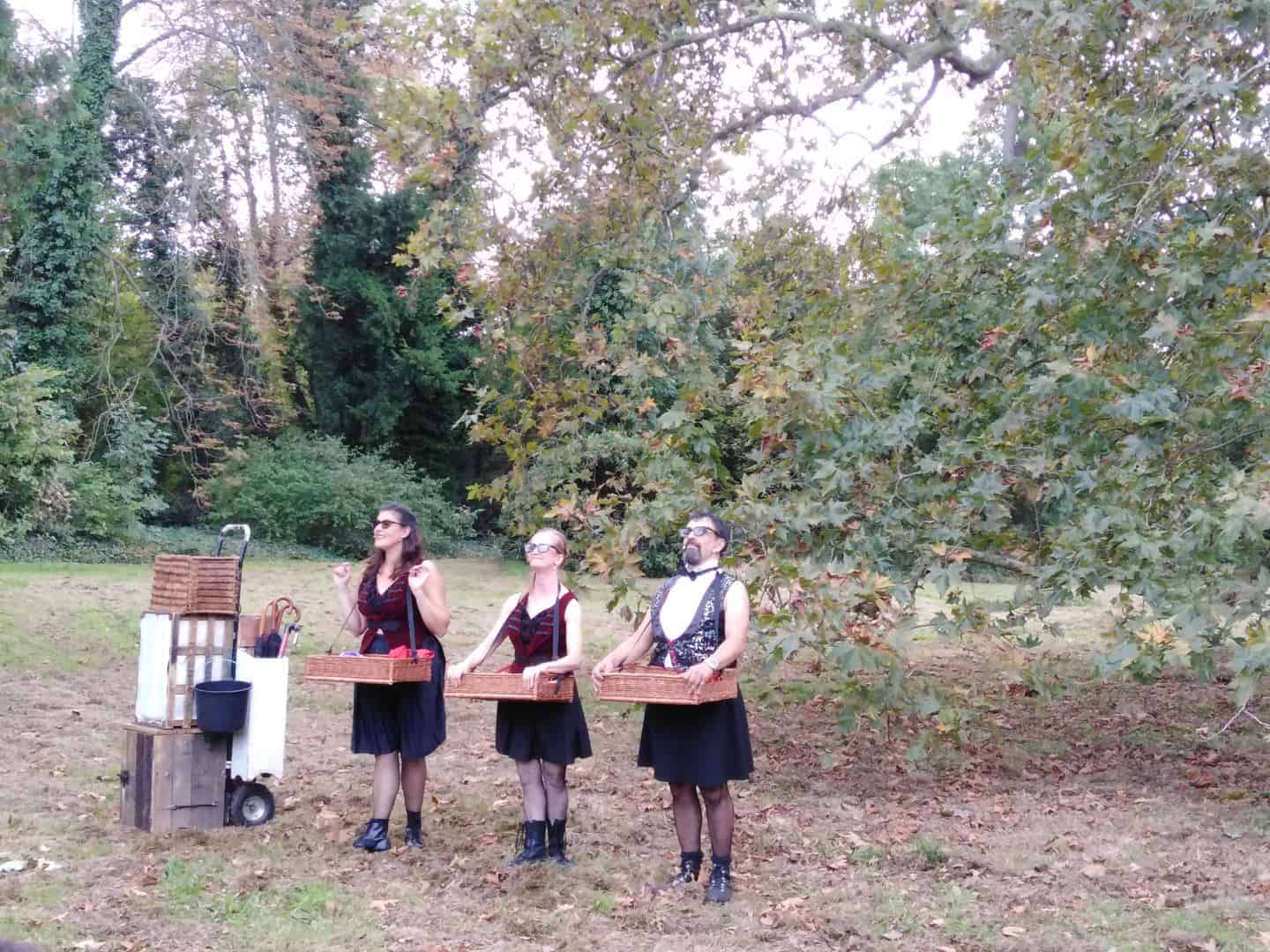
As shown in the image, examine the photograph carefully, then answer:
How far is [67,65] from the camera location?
17219 mm

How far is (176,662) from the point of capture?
21.6ft

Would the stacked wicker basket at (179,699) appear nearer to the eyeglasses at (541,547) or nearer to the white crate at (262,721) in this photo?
the white crate at (262,721)

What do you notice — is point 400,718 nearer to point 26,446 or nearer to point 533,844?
point 533,844

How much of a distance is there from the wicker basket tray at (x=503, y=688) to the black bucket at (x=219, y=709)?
4.69 feet

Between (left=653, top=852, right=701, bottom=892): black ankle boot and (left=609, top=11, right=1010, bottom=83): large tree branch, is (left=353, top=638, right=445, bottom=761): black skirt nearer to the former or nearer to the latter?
(left=653, top=852, right=701, bottom=892): black ankle boot

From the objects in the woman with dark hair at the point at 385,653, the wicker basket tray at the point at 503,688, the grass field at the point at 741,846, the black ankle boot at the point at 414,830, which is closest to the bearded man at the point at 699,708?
the wicker basket tray at the point at 503,688

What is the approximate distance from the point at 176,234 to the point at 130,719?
17288 millimetres

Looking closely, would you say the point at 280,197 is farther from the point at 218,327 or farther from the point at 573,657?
the point at 573,657

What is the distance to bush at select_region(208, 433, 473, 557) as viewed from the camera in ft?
83.7

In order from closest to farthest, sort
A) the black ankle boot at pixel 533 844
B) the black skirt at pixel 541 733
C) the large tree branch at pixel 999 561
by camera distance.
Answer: the black skirt at pixel 541 733 < the black ankle boot at pixel 533 844 < the large tree branch at pixel 999 561

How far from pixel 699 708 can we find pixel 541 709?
89 centimetres

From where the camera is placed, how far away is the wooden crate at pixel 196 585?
6.65 meters

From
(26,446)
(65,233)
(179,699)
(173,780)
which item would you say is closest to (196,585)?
(179,699)

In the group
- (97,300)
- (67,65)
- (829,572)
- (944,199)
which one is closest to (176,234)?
(97,300)
